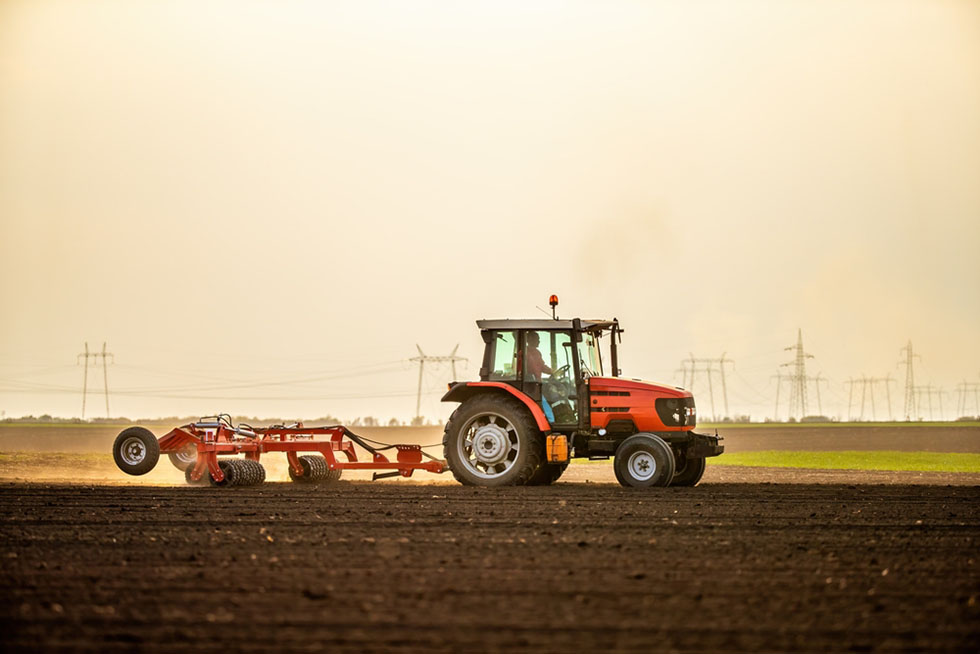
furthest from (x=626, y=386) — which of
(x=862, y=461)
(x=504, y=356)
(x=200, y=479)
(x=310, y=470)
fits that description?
(x=862, y=461)

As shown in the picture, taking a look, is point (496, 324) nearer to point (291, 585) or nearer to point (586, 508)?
point (586, 508)

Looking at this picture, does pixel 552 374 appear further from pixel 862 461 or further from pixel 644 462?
pixel 862 461

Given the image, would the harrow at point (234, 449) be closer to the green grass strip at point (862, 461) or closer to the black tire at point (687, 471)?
the black tire at point (687, 471)

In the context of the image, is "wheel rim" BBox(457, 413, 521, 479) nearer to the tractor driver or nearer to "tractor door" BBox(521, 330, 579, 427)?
"tractor door" BBox(521, 330, 579, 427)

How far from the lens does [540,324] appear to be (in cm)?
1931

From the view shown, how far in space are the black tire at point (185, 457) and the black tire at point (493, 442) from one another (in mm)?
4431

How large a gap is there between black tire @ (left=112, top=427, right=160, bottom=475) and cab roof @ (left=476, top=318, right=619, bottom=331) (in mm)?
5766

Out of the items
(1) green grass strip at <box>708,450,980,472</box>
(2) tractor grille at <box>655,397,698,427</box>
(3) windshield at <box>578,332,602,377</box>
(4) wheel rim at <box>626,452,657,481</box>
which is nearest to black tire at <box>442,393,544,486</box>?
(3) windshield at <box>578,332,602,377</box>

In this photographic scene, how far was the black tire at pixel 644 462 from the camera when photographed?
1872 cm

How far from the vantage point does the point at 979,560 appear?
10664mm

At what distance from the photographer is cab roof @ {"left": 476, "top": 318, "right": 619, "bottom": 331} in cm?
1919

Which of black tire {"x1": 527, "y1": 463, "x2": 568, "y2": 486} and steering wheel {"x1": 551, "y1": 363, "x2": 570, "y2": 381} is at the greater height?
steering wheel {"x1": 551, "y1": 363, "x2": 570, "y2": 381}

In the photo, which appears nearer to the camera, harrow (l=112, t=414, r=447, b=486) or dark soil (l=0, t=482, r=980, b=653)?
dark soil (l=0, t=482, r=980, b=653)

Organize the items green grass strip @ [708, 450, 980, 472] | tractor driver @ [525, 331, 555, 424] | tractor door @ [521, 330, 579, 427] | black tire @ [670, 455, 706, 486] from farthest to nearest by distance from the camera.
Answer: green grass strip @ [708, 450, 980, 472]
black tire @ [670, 455, 706, 486]
tractor driver @ [525, 331, 555, 424]
tractor door @ [521, 330, 579, 427]
